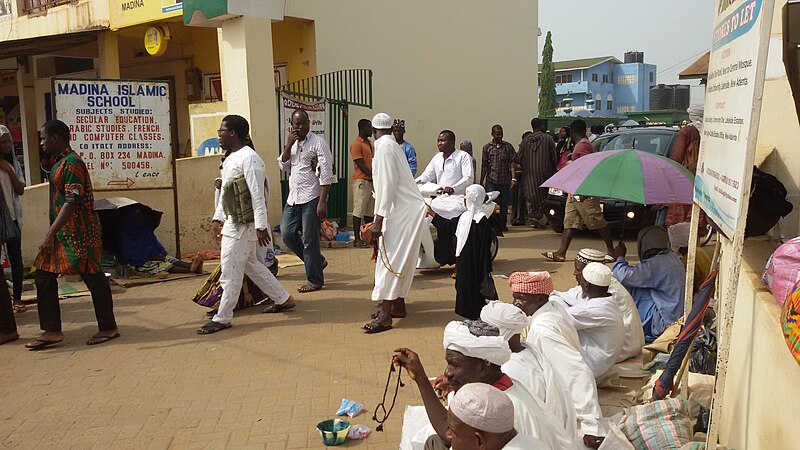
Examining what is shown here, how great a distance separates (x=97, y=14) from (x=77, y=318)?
25.4 ft

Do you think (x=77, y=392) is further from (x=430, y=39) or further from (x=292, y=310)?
(x=430, y=39)

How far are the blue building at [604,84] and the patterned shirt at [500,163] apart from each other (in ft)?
164

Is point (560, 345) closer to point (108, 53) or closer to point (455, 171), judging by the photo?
point (455, 171)

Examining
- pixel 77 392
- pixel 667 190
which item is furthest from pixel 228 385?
pixel 667 190

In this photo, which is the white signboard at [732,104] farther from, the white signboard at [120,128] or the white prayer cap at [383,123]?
the white signboard at [120,128]

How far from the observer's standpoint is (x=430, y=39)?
14906mm

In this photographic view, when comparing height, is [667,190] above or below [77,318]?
above

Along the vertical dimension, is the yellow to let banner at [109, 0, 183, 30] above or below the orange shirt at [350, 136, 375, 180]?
above

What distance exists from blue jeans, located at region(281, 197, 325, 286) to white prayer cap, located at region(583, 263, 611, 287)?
3.63m

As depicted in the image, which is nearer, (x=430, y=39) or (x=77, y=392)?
(x=77, y=392)

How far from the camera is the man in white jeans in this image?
6.11m

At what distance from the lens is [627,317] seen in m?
4.93

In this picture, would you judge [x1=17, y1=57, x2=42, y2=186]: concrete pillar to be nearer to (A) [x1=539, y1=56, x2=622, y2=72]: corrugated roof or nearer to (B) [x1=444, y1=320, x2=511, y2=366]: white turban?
(B) [x1=444, y1=320, x2=511, y2=366]: white turban

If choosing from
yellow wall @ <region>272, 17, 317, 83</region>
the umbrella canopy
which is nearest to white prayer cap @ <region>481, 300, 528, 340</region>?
the umbrella canopy
